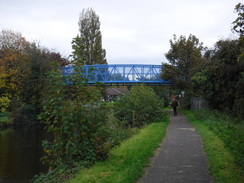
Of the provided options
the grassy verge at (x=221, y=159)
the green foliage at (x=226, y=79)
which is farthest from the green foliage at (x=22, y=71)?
the grassy verge at (x=221, y=159)

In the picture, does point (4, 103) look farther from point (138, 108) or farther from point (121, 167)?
point (121, 167)

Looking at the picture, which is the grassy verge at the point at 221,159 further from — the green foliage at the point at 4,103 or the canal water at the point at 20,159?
the green foliage at the point at 4,103

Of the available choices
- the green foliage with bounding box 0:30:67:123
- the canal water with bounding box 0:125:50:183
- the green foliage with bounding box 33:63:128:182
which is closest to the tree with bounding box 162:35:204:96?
the green foliage with bounding box 0:30:67:123

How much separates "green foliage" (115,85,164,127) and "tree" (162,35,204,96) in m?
11.4

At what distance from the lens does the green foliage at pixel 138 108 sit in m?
22.5

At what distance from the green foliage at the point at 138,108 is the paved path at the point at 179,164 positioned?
28.7 feet

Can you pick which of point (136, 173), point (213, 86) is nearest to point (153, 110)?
point (213, 86)

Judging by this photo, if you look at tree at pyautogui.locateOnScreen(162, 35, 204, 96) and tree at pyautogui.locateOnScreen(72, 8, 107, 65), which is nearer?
tree at pyautogui.locateOnScreen(162, 35, 204, 96)

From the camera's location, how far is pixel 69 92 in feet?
33.0

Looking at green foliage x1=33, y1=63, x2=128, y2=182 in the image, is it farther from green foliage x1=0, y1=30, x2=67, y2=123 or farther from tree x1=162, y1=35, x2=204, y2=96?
green foliage x1=0, y1=30, x2=67, y2=123

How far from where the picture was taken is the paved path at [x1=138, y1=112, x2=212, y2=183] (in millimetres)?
7699

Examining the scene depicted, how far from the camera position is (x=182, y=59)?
3503cm

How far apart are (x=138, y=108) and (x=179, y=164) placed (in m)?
13.8

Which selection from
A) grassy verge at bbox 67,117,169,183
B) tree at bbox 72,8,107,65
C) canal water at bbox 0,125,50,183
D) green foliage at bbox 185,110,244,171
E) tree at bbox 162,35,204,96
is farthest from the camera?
tree at bbox 72,8,107,65
